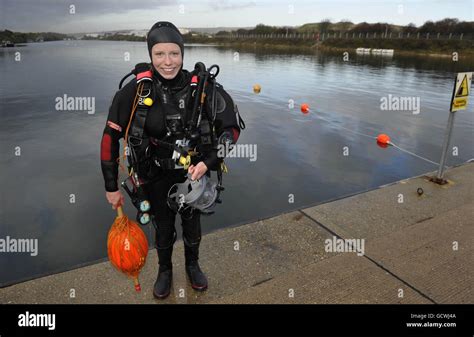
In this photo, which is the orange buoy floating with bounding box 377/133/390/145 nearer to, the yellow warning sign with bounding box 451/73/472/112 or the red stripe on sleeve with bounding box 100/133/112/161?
the yellow warning sign with bounding box 451/73/472/112

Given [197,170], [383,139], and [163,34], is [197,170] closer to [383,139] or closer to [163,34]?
[163,34]

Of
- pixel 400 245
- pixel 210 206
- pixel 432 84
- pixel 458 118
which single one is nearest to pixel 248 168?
pixel 400 245

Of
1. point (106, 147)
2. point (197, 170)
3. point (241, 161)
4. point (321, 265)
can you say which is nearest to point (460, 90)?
point (321, 265)

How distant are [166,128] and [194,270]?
137 centimetres

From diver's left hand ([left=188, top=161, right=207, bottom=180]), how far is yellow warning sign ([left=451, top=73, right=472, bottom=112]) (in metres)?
4.25

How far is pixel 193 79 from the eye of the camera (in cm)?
247

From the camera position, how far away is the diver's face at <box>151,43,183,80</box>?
230cm

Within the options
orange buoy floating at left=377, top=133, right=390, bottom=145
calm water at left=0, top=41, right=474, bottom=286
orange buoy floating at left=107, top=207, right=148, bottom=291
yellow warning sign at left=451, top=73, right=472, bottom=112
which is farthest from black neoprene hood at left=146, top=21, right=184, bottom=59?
orange buoy floating at left=377, top=133, right=390, bottom=145

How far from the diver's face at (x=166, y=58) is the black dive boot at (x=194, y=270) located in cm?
156

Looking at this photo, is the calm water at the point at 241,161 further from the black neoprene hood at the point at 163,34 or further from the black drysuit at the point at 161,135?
the black neoprene hood at the point at 163,34

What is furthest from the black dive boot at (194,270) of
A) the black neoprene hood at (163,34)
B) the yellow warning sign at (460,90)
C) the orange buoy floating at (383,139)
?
the orange buoy floating at (383,139)
